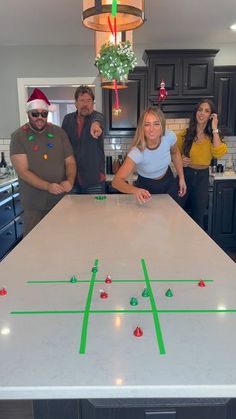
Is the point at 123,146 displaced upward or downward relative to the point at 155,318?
upward

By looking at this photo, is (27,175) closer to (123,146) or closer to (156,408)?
(156,408)

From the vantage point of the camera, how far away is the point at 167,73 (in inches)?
157

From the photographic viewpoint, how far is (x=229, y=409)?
920 millimetres

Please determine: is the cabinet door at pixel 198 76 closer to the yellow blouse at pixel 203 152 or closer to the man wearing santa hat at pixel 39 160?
the yellow blouse at pixel 203 152

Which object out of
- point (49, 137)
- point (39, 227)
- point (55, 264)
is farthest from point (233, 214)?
point (55, 264)

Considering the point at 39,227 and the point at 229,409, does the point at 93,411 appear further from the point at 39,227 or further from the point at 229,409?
the point at 39,227

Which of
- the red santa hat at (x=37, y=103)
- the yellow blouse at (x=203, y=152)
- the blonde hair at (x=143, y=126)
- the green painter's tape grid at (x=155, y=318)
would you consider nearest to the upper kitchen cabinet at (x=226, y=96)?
the yellow blouse at (x=203, y=152)

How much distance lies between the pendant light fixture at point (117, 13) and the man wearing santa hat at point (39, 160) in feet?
3.25

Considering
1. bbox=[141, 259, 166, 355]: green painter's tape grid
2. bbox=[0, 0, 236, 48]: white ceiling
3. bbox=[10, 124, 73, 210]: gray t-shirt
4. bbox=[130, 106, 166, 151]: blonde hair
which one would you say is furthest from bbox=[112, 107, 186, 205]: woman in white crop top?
bbox=[0, 0, 236, 48]: white ceiling

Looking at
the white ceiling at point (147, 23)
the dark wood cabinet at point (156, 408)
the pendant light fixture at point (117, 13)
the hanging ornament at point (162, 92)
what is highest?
the white ceiling at point (147, 23)

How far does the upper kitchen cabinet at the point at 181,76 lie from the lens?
12.9 feet

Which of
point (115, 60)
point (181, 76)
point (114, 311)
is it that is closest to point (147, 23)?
point (181, 76)

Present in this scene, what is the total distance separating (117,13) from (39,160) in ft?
4.36

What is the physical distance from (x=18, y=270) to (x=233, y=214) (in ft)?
11.0
